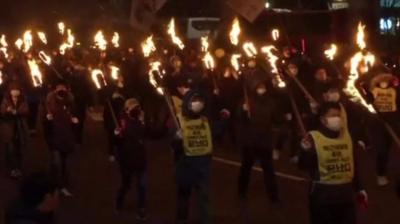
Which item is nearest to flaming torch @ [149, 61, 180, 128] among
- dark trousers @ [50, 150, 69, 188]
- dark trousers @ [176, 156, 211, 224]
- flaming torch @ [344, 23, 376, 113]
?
dark trousers @ [176, 156, 211, 224]

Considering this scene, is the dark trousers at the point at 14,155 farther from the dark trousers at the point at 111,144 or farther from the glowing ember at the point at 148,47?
the glowing ember at the point at 148,47

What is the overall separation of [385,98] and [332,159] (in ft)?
17.3

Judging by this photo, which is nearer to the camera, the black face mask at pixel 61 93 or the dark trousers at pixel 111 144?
the black face mask at pixel 61 93

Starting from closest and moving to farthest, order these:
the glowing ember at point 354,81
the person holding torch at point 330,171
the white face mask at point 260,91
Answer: the person holding torch at point 330,171, the glowing ember at point 354,81, the white face mask at point 260,91

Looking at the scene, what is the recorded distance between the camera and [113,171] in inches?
674

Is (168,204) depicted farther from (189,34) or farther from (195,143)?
(189,34)

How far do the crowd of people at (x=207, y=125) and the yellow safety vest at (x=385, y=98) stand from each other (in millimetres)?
14

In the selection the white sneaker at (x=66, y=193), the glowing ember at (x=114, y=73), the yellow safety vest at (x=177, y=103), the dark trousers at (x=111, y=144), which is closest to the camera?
the yellow safety vest at (x=177, y=103)

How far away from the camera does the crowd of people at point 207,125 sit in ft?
33.3

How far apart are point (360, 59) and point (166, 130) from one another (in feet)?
11.5

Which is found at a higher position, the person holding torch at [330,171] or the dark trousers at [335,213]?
the person holding torch at [330,171]

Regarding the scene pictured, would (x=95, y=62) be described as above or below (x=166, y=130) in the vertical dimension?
above

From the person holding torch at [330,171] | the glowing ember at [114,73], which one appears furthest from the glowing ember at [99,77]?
the person holding torch at [330,171]

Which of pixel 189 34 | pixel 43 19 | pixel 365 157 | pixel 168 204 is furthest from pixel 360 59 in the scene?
pixel 43 19
